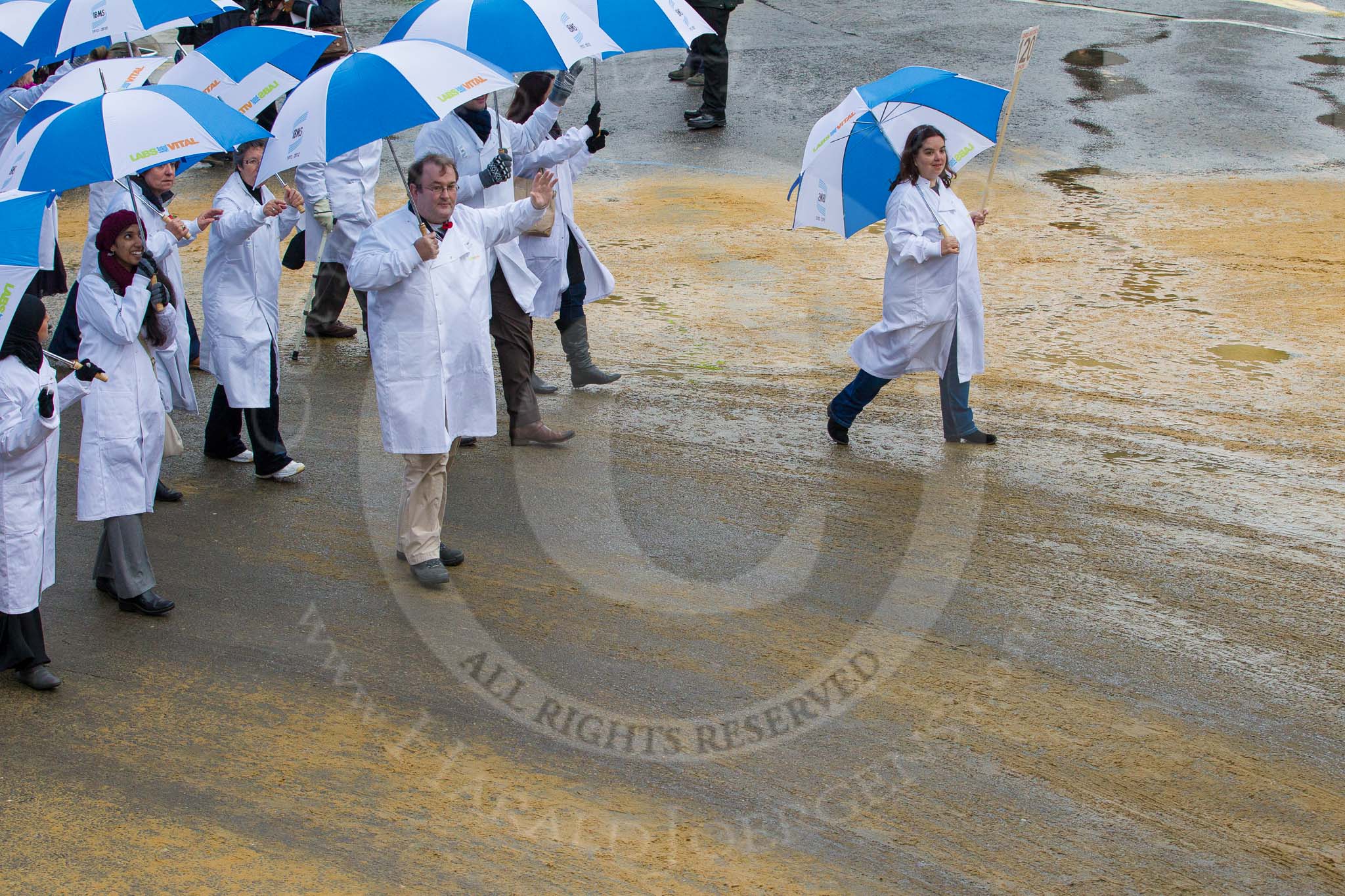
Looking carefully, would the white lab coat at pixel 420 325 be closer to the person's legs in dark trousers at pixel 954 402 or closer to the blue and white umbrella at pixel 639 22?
the blue and white umbrella at pixel 639 22

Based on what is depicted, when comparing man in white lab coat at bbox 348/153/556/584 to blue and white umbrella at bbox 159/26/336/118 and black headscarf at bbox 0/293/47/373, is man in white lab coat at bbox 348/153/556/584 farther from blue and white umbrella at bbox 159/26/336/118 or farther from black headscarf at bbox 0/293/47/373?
blue and white umbrella at bbox 159/26/336/118

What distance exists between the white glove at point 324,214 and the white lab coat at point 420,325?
3.67 m

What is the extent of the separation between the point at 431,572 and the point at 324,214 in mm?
4249

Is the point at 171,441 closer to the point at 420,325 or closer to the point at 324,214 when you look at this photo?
the point at 420,325

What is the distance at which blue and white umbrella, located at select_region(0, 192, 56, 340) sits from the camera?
445cm

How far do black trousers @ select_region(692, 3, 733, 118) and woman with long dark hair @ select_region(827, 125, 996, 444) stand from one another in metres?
8.41

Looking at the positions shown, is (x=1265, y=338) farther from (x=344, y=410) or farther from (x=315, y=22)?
(x=315, y=22)

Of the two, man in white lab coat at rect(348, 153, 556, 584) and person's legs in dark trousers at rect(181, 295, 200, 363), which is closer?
man in white lab coat at rect(348, 153, 556, 584)

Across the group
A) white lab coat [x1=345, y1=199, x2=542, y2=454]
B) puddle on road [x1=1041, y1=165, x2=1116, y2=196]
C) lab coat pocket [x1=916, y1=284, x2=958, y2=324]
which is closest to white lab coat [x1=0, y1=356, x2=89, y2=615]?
white lab coat [x1=345, y1=199, x2=542, y2=454]

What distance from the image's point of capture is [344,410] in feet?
27.1

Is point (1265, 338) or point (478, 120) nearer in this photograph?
point (478, 120)

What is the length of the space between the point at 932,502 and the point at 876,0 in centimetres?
1665

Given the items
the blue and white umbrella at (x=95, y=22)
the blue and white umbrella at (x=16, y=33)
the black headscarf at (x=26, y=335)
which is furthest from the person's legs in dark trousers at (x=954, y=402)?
the blue and white umbrella at (x=16, y=33)

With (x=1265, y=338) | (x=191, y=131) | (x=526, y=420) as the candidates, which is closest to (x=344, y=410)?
(x=526, y=420)
